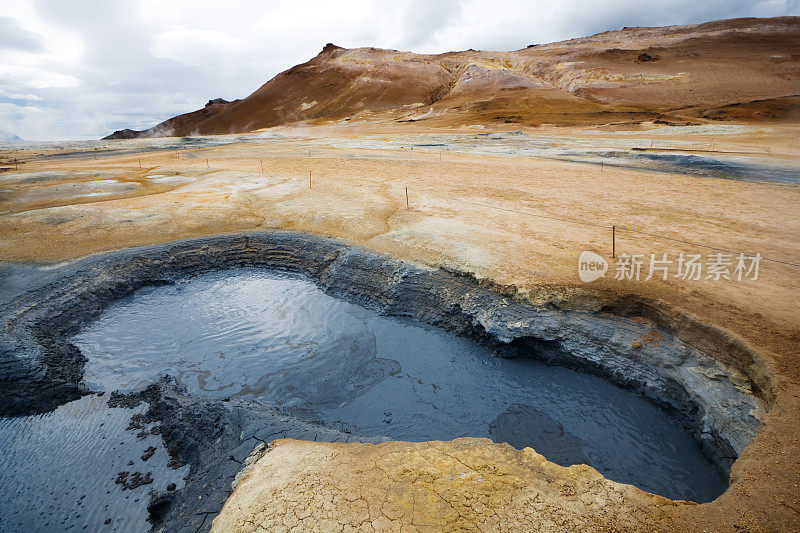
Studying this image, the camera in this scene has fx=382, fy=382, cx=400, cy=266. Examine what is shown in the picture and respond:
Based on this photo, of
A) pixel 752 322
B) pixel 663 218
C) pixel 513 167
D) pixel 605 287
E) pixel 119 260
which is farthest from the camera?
pixel 513 167

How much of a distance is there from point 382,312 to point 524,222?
4.72m

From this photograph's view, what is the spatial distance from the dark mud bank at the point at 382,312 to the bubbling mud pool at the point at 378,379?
0.92 ft

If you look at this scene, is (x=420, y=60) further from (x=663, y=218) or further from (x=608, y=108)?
(x=663, y=218)

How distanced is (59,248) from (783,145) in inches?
1243

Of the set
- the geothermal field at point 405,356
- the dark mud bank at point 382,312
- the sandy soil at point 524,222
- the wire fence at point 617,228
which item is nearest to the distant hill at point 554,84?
the sandy soil at point 524,222

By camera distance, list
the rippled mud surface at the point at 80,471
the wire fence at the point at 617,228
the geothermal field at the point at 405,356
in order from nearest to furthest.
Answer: the geothermal field at the point at 405,356 < the rippled mud surface at the point at 80,471 < the wire fence at the point at 617,228

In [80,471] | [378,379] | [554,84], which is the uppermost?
[554,84]

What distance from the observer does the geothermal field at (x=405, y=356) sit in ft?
10.9

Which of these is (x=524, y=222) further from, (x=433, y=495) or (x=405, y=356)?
(x=433, y=495)

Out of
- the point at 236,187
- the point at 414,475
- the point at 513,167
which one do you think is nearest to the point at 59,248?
the point at 236,187

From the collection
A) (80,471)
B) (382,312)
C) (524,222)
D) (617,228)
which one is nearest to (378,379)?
(382,312)

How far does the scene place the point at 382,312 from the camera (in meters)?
7.76

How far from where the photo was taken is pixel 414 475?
3.35 metres

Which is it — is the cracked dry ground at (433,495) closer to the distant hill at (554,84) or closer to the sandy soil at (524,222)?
the sandy soil at (524,222)
